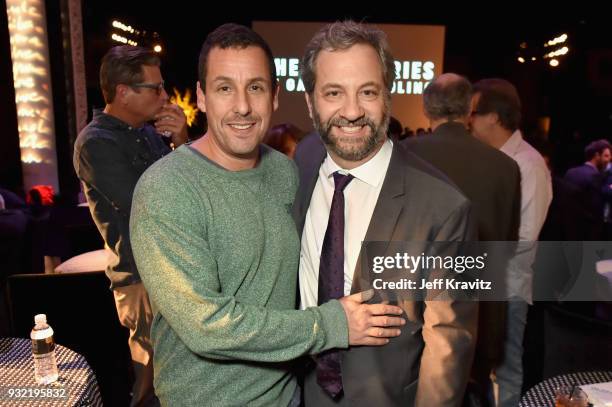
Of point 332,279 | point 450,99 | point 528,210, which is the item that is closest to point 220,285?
point 332,279

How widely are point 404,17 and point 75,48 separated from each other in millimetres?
7172

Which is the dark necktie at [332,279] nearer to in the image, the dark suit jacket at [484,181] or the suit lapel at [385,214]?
the suit lapel at [385,214]

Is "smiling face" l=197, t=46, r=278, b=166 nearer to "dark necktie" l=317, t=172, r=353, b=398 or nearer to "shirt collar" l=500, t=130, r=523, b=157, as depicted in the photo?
"dark necktie" l=317, t=172, r=353, b=398

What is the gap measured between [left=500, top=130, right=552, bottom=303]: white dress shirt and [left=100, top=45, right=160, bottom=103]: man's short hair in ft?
7.12

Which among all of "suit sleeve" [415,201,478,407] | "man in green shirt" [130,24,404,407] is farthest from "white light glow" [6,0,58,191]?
"suit sleeve" [415,201,478,407]

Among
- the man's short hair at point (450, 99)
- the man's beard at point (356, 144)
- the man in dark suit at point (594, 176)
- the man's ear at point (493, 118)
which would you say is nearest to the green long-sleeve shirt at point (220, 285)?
the man's beard at point (356, 144)

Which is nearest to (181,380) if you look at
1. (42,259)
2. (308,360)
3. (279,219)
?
(308,360)

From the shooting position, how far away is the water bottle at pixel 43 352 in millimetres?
1613

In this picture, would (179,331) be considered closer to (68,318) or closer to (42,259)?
(68,318)

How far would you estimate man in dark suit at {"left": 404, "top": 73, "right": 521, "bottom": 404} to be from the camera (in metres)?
2.57

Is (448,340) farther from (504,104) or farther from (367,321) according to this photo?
(504,104)

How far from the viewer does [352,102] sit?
1519 mm

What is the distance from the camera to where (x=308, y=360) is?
5.22 ft

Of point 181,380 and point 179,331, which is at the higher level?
point 179,331
